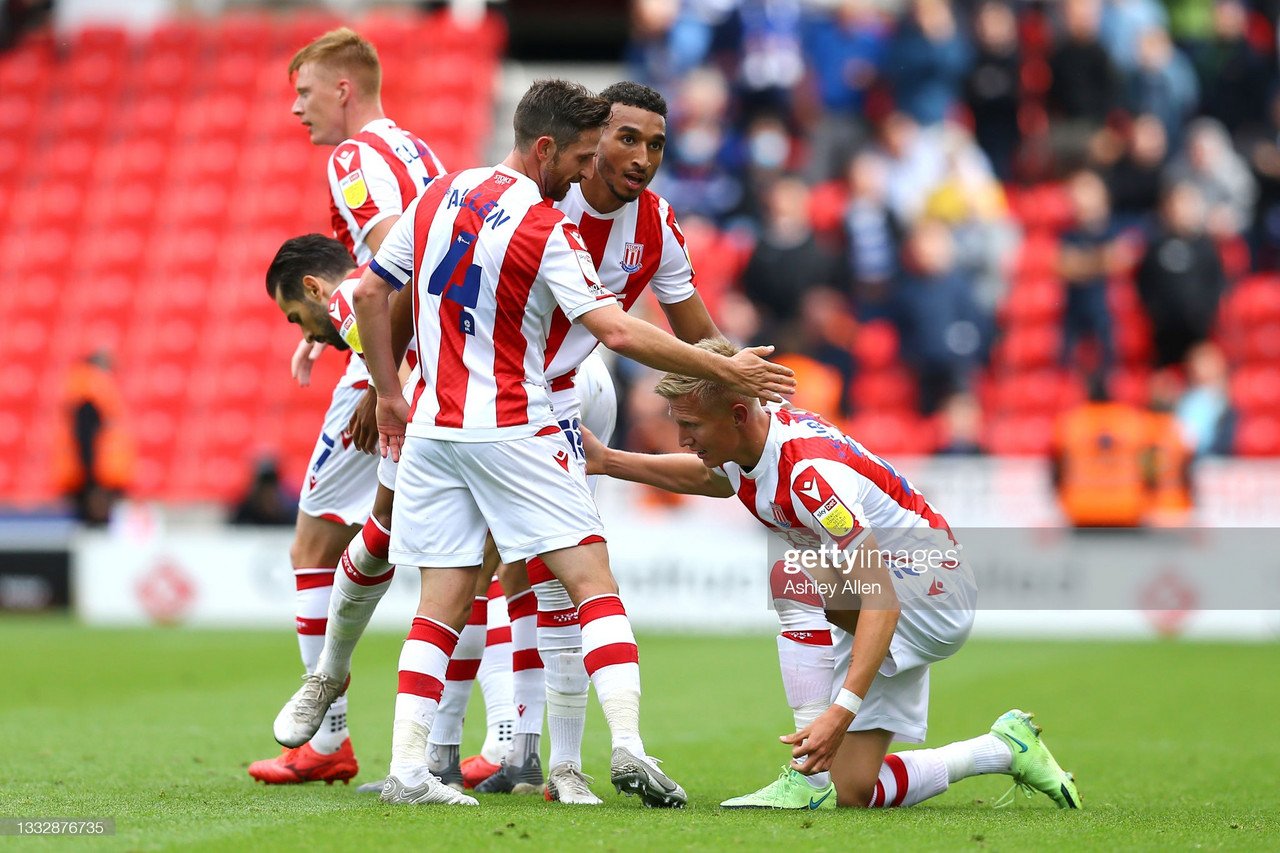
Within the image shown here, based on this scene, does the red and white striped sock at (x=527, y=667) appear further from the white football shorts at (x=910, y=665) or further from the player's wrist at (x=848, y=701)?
the player's wrist at (x=848, y=701)

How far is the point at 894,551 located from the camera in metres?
5.65

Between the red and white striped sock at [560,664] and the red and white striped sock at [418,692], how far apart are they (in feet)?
2.10

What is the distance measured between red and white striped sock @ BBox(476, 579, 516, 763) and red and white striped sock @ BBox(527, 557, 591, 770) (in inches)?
15.7

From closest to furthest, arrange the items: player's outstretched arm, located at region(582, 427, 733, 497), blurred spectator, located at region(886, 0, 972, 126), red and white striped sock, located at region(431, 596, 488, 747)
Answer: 1. player's outstretched arm, located at region(582, 427, 733, 497)
2. red and white striped sock, located at region(431, 596, 488, 747)
3. blurred spectator, located at region(886, 0, 972, 126)

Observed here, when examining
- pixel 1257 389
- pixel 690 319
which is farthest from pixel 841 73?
pixel 690 319

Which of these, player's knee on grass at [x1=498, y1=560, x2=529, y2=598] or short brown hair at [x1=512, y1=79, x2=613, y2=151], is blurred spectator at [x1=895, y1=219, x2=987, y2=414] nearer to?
player's knee on grass at [x1=498, y1=560, x2=529, y2=598]

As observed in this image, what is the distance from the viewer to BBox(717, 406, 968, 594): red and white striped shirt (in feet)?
17.3

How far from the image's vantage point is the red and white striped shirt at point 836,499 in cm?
527

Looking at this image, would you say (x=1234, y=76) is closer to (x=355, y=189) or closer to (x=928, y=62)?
(x=928, y=62)

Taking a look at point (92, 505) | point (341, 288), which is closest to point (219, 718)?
point (341, 288)

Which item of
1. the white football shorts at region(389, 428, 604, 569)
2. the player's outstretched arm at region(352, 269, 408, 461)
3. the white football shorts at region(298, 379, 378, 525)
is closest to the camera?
the white football shorts at region(389, 428, 604, 569)

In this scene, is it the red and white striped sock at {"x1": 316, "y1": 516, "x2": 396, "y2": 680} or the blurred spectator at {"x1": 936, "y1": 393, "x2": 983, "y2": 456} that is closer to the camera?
the red and white striped sock at {"x1": 316, "y1": 516, "x2": 396, "y2": 680}

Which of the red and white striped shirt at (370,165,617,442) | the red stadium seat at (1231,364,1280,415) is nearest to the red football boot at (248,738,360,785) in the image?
the red and white striped shirt at (370,165,617,442)

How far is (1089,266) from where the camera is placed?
15.7 m
